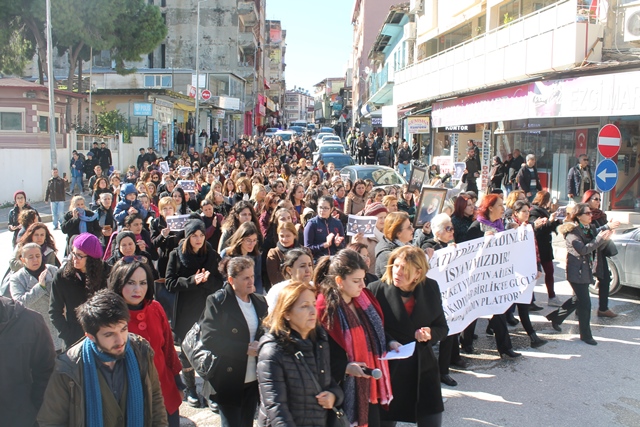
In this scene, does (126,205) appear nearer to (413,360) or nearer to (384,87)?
(413,360)

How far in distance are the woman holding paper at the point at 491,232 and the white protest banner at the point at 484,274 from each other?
0.22 meters

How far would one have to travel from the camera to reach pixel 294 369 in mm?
3627

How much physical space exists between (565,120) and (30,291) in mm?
17174

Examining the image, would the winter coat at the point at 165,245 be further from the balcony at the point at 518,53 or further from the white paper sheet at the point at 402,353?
the balcony at the point at 518,53

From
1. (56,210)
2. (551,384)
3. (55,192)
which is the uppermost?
(55,192)

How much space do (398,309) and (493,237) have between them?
115 inches

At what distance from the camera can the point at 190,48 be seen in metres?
60.8

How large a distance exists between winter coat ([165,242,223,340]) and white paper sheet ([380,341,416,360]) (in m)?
2.15

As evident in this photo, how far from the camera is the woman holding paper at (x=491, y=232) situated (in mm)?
7238

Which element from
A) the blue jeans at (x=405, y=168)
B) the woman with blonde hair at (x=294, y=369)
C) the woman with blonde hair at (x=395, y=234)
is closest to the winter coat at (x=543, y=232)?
the woman with blonde hair at (x=395, y=234)

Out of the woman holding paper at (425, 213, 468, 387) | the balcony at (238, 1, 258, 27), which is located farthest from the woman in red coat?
the balcony at (238, 1, 258, 27)

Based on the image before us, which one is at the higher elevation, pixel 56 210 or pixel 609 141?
pixel 609 141

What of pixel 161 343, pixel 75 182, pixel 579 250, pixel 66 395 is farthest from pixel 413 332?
pixel 75 182

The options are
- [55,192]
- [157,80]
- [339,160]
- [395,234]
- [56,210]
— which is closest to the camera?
[395,234]
